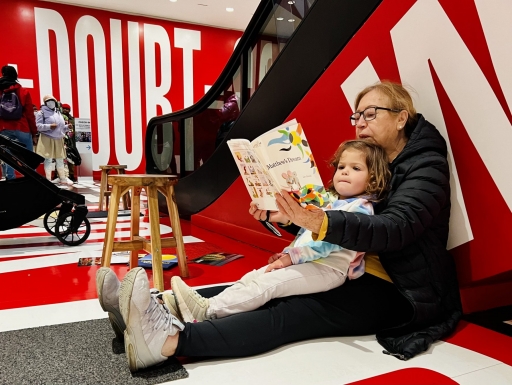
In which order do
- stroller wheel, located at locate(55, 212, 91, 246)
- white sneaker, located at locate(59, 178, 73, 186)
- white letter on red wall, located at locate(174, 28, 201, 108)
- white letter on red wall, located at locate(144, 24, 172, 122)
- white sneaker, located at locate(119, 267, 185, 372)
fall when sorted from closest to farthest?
1. white sneaker, located at locate(119, 267, 185, 372)
2. stroller wheel, located at locate(55, 212, 91, 246)
3. white sneaker, located at locate(59, 178, 73, 186)
4. white letter on red wall, located at locate(144, 24, 172, 122)
5. white letter on red wall, located at locate(174, 28, 201, 108)

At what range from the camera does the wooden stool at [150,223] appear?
238cm

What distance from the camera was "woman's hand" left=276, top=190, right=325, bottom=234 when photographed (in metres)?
1.31

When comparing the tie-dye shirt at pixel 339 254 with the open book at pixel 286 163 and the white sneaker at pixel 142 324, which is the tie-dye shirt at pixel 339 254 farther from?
the white sneaker at pixel 142 324

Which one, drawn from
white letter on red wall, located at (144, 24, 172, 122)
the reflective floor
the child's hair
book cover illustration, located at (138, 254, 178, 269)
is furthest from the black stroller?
white letter on red wall, located at (144, 24, 172, 122)

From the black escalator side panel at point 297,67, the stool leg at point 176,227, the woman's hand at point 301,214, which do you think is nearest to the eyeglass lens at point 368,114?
the woman's hand at point 301,214

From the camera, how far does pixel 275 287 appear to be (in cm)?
151

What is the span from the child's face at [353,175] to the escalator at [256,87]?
992mm

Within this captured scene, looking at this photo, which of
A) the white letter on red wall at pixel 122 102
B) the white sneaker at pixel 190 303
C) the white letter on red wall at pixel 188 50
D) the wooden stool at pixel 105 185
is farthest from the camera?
the white letter on red wall at pixel 188 50

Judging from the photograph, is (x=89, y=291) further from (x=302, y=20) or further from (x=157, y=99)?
(x=157, y=99)

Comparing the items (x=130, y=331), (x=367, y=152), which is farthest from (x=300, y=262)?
(x=130, y=331)

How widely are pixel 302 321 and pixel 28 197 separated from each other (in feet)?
9.11

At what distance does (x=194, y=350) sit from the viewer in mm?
1387

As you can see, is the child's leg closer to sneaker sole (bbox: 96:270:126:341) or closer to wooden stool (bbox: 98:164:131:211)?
sneaker sole (bbox: 96:270:126:341)

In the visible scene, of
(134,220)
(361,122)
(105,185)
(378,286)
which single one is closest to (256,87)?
(134,220)
